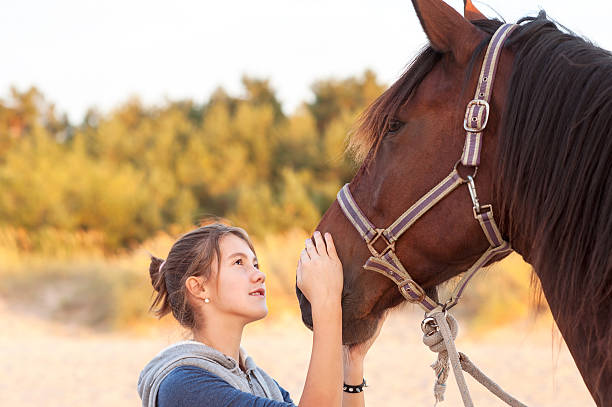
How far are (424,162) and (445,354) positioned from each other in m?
0.64

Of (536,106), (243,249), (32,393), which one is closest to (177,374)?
(243,249)

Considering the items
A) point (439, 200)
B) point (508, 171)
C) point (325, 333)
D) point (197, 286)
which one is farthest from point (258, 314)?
point (508, 171)

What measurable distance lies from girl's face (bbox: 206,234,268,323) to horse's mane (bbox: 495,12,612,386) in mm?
907

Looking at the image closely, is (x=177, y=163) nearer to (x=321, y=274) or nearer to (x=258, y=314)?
(x=258, y=314)

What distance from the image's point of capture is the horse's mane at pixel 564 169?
4.96ft

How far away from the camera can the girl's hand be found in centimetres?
186

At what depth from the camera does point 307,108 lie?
24719 millimetres

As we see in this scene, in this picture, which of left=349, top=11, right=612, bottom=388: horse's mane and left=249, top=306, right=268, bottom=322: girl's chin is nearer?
left=349, top=11, right=612, bottom=388: horse's mane

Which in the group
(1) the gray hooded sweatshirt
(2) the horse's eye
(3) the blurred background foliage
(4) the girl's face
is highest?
(3) the blurred background foliage

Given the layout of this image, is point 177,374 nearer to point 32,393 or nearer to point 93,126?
point 32,393

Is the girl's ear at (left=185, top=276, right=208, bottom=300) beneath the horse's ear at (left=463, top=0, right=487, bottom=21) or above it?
beneath

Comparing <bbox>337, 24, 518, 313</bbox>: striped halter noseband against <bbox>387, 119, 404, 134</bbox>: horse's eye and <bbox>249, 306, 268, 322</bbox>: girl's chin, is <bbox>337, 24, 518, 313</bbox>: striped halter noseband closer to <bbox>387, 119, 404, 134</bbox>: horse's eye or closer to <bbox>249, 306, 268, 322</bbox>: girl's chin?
<bbox>387, 119, 404, 134</bbox>: horse's eye

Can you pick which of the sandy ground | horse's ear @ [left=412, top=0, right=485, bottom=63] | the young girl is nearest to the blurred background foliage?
the sandy ground

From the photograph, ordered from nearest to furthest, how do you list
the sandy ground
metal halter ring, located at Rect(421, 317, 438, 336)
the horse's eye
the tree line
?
1. the horse's eye
2. metal halter ring, located at Rect(421, 317, 438, 336)
3. the sandy ground
4. the tree line
